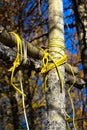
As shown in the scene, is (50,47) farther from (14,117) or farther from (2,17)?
(14,117)

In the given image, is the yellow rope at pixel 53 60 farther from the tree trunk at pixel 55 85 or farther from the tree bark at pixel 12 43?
the tree bark at pixel 12 43

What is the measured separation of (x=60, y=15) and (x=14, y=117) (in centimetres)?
539

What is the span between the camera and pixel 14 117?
24.6 feet

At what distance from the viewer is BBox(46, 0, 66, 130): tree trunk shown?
2.15 metres

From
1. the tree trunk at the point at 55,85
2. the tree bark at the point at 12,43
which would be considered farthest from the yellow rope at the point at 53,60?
the tree bark at the point at 12,43

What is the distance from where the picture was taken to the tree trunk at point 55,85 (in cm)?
215

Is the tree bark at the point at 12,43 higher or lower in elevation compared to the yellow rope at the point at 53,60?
higher

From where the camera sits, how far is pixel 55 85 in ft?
7.38

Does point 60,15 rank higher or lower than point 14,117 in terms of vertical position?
higher

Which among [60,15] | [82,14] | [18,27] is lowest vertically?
[60,15]

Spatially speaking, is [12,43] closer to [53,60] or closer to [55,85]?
[53,60]

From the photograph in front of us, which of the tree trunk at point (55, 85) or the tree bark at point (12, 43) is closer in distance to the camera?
the tree trunk at point (55, 85)

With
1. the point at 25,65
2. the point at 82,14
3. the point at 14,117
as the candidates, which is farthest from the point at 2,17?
the point at 25,65

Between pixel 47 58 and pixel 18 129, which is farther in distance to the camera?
pixel 18 129
